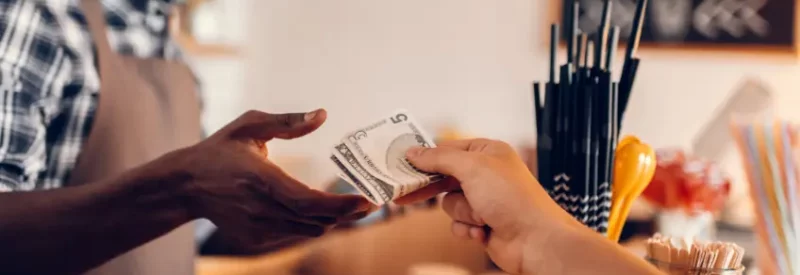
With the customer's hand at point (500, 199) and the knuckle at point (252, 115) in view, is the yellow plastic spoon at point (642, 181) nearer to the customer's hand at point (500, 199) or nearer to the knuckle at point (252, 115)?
the customer's hand at point (500, 199)

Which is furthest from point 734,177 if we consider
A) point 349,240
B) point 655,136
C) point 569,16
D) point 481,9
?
point 569,16

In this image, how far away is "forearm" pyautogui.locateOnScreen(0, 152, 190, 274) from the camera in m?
0.65

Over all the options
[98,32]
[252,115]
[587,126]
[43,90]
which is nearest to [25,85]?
[43,90]

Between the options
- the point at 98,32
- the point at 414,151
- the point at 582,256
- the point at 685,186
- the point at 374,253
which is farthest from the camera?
the point at 374,253

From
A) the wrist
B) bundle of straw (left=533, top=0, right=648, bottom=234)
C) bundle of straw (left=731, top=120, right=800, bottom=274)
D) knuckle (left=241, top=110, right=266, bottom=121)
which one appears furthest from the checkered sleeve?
bundle of straw (left=731, top=120, right=800, bottom=274)

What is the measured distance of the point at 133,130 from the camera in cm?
Answer: 87

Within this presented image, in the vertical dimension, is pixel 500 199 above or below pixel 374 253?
above

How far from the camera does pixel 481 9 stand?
101 inches

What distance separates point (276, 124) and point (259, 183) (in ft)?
0.16

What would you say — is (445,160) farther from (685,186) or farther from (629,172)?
(685,186)

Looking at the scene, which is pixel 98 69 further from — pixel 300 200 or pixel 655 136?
pixel 655 136

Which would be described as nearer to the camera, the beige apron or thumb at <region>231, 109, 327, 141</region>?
thumb at <region>231, 109, 327, 141</region>

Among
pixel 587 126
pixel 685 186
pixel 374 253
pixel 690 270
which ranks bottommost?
pixel 374 253

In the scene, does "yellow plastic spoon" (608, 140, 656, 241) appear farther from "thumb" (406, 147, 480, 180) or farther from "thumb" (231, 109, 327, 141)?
"thumb" (231, 109, 327, 141)
